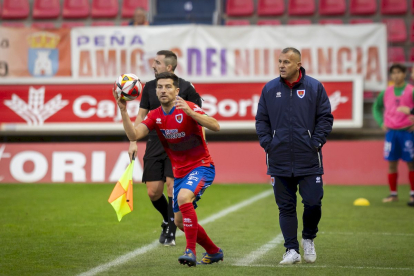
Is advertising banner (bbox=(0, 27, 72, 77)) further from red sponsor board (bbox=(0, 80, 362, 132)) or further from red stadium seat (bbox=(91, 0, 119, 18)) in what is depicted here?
red stadium seat (bbox=(91, 0, 119, 18))

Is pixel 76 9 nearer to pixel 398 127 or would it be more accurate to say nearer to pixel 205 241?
pixel 398 127

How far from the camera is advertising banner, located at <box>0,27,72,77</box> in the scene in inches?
663

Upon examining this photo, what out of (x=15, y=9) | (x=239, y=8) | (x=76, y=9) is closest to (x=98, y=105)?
(x=76, y=9)

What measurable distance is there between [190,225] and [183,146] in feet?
2.52

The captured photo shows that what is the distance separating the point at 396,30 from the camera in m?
19.1

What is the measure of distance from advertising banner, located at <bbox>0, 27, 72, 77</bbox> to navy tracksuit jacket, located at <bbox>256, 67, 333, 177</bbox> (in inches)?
436

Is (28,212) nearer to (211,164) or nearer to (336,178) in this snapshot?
(211,164)

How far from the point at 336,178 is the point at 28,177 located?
6822 millimetres

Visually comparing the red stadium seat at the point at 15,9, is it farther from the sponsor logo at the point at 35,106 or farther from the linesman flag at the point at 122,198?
the linesman flag at the point at 122,198

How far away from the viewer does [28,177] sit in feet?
51.4

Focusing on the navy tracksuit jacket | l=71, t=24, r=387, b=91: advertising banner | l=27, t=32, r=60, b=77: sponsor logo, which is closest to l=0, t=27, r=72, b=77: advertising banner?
l=27, t=32, r=60, b=77: sponsor logo

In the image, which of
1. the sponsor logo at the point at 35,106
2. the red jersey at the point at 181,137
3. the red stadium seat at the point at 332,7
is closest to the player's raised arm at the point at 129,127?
the red jersey at the point at 181,137

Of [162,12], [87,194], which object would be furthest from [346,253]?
[162,12]

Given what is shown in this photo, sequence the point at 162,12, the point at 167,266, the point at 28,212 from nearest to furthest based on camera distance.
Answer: the point at 167,266 → the point at 28,212 → the point at 162,12
